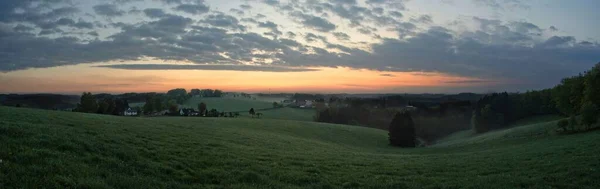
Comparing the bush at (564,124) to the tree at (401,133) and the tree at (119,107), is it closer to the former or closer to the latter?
the tree at (401,133)

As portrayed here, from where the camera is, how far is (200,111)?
387ft

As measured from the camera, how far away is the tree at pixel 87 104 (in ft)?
266

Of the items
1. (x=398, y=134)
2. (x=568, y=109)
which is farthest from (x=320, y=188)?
(x=568, y=109)

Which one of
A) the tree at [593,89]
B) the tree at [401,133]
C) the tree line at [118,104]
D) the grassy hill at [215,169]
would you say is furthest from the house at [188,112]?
the tree at [593,89]

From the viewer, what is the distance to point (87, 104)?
81875 mm

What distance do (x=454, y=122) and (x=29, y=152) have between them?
128 meters

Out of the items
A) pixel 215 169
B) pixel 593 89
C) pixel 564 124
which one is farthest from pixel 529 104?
pixel 215 169

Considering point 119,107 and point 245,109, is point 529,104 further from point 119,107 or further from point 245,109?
point 119,107

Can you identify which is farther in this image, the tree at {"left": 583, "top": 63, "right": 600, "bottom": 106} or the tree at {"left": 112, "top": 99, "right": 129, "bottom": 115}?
the tree at {"left": 112, "top": 99, "right": 129, "bottom": 115}

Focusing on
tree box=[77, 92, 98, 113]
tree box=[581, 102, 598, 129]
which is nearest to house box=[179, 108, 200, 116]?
tree box=[77, 92, 98, 113]

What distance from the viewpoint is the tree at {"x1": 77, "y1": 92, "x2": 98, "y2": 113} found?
80938mm

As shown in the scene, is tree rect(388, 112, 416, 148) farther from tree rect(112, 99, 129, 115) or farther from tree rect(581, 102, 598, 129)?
tree rect(112, 99, 129, 115)

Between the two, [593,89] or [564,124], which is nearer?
[564,124]

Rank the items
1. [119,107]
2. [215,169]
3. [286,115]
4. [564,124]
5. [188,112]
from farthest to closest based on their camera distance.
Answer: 1. [286,115]
2. [188,112]
3. [119,107]
4. [564,124]
5. [215,169]
